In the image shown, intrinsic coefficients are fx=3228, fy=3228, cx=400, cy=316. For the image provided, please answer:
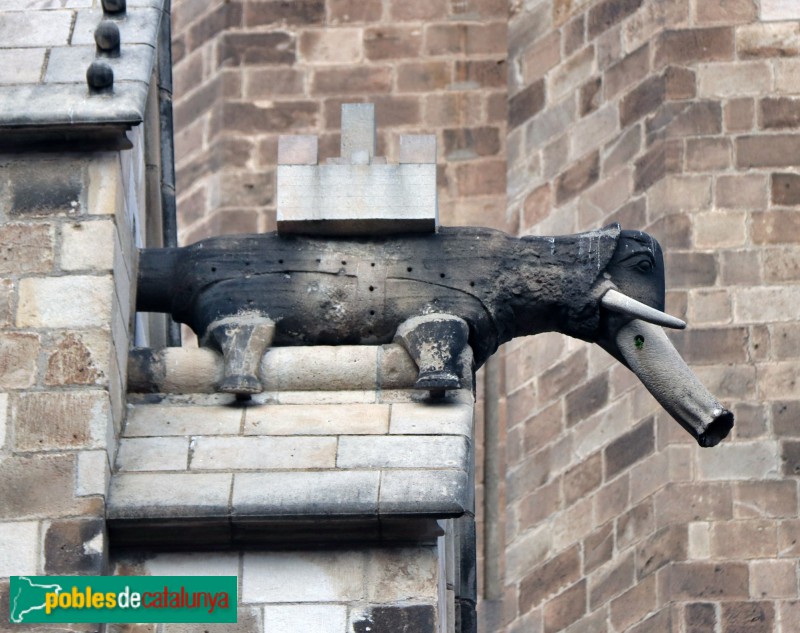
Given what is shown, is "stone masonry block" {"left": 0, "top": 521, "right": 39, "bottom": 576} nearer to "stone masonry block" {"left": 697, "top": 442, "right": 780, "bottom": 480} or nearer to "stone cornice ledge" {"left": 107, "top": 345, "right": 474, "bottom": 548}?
"stone cornice ledge" {"left": 107, "top": 345, "right": 474, "bottom": 548}

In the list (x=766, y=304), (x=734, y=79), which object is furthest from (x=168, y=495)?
(x=734, y=79)

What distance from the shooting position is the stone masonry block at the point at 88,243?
951cm

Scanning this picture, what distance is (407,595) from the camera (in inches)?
359

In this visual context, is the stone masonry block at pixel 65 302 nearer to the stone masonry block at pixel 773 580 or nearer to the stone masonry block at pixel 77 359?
the stone masonry block at pixel 77 359

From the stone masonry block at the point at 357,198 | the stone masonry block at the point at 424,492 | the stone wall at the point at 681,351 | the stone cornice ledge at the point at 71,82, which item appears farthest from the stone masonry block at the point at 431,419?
A: the stone wall at the point at 681,351

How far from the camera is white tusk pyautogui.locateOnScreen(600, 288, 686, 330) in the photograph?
1002 cm

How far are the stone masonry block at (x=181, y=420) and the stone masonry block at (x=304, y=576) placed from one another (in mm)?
478

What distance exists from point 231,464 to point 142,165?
191cm

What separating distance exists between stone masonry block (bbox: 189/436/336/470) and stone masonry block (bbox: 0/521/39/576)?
0.56 meters

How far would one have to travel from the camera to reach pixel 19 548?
356 inches

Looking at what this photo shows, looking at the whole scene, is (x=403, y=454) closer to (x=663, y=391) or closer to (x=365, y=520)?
(x=365, y=520)

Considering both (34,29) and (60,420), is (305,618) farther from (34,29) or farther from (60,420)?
(34,29)

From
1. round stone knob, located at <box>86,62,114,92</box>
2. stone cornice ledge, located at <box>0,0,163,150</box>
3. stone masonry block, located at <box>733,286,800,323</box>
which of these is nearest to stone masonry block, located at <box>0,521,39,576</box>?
stone cornice ledge, located at <box>0,0,163,150</box>

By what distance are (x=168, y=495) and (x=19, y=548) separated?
47cm
